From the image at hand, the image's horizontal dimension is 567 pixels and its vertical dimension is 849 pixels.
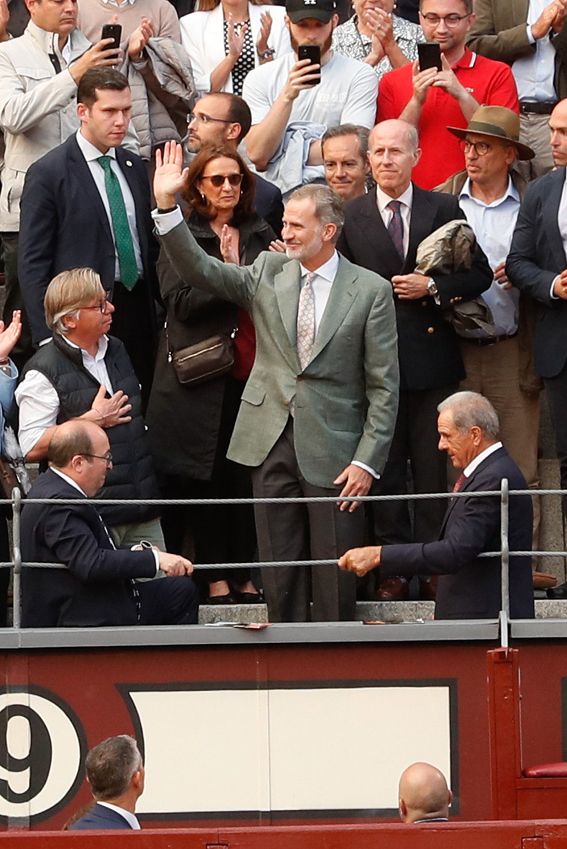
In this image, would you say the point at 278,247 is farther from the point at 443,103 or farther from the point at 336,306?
the point at 443,103

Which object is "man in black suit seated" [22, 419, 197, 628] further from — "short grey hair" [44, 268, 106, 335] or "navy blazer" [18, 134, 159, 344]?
"navy blazer" [18, 134, 159, 344]

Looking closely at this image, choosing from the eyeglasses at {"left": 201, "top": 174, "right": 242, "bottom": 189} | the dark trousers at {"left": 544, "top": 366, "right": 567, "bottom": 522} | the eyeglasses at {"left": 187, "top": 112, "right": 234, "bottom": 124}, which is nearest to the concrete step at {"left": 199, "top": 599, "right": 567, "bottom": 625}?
the dark trousers at {"left": 544, "top": 366, "right": 567, "bottom": 522}

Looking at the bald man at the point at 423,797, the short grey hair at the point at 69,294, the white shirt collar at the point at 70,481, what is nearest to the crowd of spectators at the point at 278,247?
Answer: the short grey hair at the point at 69,294

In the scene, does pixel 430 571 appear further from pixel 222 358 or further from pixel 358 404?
pixel 222 358

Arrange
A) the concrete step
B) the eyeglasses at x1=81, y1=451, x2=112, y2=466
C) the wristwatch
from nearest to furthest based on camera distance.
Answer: the eyeglasses at x1=81, y1=451, x2=112, y2=466 → the concrete step → the wristwatch

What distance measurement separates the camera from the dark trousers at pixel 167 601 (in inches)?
378

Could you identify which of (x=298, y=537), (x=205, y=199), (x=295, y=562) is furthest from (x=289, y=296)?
(x=295, y=562)

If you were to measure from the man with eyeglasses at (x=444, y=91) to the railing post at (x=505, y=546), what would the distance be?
9.35 ft

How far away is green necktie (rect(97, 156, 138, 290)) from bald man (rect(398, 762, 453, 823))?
3838 mm

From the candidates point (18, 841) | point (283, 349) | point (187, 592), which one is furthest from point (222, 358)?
point (18, 841)

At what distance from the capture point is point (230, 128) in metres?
10.7

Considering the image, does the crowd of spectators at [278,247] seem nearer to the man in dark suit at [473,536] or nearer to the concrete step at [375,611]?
the concrete step at [375,611]

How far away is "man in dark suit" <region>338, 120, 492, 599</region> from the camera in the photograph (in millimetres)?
10344

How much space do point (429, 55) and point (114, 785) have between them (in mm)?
5009
